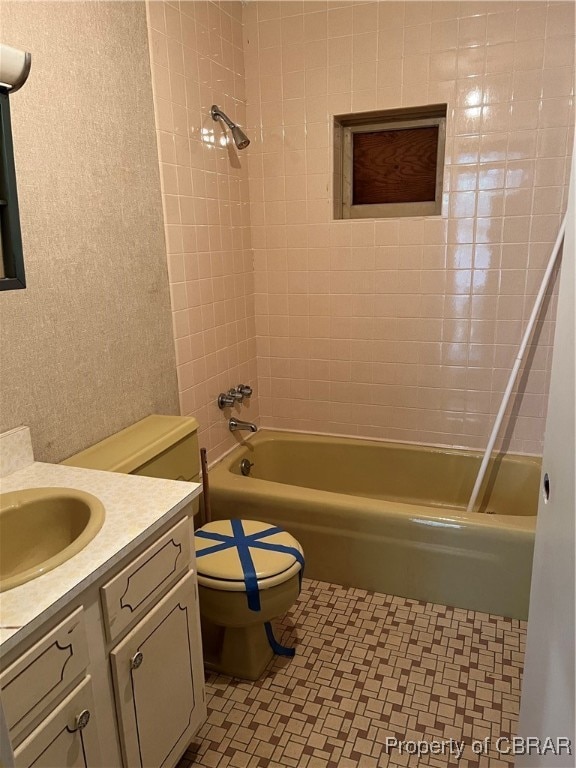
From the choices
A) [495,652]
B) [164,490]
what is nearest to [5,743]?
[164,490]

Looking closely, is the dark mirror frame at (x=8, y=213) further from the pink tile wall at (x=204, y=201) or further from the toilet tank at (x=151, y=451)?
the pink tile wall at (x=204, y=201)

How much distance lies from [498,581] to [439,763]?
73cm

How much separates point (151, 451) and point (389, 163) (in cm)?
180

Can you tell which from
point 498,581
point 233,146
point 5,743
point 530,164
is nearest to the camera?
point 5,743

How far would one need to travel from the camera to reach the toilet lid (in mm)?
1680

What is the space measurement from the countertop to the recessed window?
A: 1811 millimetres

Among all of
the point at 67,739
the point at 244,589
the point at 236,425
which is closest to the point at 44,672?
the point at 67,739

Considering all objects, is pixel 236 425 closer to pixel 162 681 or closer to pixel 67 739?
pixel 162 681

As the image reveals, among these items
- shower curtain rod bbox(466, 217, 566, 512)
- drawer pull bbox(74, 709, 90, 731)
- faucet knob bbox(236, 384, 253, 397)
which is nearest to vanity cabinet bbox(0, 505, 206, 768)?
drawer pull bbox(74, 709, 90, 731)

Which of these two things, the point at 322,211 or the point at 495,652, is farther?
the point at 322,211

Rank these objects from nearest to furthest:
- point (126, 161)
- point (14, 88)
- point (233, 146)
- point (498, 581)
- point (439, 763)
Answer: point (14, 88)
point (439, 763)
point (126, 161)
point (498, 581)
point (233, 146)

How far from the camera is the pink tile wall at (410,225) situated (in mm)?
2248

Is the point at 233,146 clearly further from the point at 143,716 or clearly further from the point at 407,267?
the point at 143,716

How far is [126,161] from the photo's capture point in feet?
6.01
